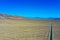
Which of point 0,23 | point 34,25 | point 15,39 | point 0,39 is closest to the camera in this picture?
point 0,39

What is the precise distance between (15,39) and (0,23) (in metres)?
1.83

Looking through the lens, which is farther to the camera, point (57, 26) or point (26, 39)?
point (57, 26)

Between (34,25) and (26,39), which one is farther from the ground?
(34,25)

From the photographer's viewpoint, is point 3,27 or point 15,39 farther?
point 3,27

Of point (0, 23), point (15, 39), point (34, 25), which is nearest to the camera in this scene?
point (15, 39)

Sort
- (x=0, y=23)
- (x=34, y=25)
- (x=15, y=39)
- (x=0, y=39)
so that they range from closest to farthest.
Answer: (x=0, y=39) < (x=15, y=39) < (x=0, y=23) < (x=34, y=25)

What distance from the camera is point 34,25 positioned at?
25.5ft

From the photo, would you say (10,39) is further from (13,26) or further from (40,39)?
(13,26)

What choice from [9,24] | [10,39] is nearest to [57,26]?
[9,24]

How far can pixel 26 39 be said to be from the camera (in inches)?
210

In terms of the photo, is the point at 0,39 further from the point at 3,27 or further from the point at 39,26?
the point at 39,26

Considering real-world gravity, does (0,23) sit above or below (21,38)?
above

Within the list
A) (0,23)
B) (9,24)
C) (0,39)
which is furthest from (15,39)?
(9,24)

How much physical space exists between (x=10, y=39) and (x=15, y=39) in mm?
172
